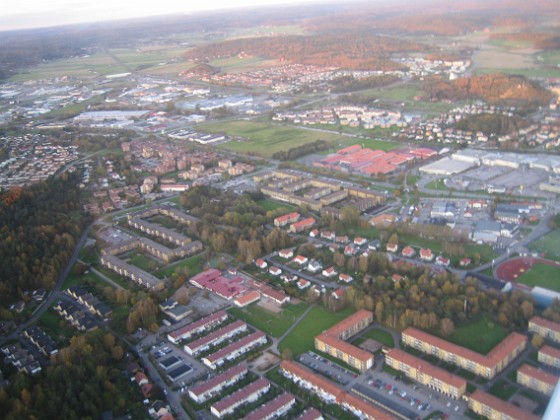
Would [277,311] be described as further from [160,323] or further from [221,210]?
[221,210]

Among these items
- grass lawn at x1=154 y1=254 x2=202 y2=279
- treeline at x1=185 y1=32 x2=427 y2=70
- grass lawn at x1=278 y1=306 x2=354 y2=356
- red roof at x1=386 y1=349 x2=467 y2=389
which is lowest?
grass lawn at x1=278 y1=306 x2=354 y2=356

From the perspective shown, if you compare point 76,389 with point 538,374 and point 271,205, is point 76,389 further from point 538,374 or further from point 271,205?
point 271,205

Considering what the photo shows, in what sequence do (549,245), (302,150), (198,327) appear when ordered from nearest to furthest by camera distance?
(198,327) < (549,245) < (302,150)

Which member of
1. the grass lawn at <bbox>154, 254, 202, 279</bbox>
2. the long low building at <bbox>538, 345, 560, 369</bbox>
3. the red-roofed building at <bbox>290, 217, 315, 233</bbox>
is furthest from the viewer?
the red-roofed building at <bbox>290, 217, 315, 233</bbox>

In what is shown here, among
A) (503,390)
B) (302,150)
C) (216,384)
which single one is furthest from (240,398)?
(302,150)

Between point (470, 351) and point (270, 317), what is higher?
point (470, 351)

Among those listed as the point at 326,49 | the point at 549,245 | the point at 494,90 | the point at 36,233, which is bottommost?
the point at 549,245

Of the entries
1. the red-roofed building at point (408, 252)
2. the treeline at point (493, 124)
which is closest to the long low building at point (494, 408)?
the red-roofed building at point (408, 252)

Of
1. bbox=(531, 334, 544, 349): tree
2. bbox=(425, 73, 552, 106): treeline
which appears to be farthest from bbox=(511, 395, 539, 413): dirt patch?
bbox=(425, 73, 552, 106): treeline

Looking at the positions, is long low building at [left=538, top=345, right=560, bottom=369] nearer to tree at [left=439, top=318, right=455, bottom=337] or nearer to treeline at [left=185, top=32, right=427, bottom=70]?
tree at [left=439, top=318, right=455, bottom=337]
